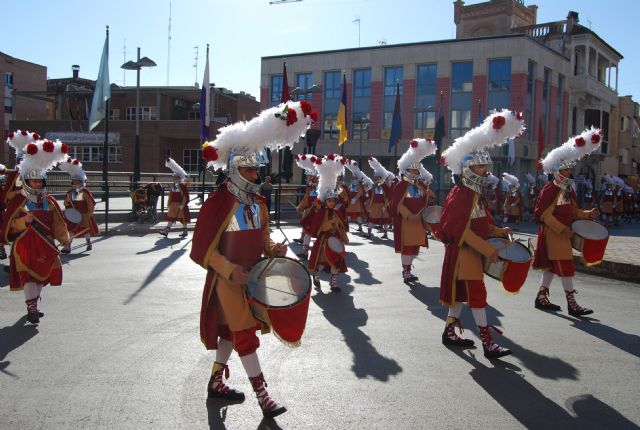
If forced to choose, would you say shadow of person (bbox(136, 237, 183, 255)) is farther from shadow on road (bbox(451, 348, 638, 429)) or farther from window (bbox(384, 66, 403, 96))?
window (bbox(384, 66, 403, 96))

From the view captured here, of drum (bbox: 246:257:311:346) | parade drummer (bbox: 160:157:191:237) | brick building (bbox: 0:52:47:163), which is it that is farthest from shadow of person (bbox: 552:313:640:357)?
brick building (bbox: 0:52:47:163)

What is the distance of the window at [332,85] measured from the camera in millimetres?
48281

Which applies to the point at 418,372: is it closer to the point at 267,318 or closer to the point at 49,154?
the point at 267,318

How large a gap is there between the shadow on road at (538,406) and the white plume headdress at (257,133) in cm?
282

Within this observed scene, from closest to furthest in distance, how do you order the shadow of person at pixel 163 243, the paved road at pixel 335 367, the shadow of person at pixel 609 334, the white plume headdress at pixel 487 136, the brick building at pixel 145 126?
1. the paved road at pixel 335 367
2. the white plume headdress at pixel 487 136
3. the shadow of person at pixel 609 334
4. the shadow of person at pixel 163 243
5. the brick building at pixel 145 126

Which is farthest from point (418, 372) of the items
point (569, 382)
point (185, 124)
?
point (185, 124)

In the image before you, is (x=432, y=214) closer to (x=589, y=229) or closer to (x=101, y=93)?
(x=589, y=229)

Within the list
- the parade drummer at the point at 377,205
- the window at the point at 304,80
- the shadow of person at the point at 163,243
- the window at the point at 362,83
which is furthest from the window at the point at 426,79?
the shadow of person at the point at 163,243

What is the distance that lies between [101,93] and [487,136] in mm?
17224

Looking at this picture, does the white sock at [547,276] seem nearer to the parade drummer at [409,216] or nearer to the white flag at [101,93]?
the parade drummer at [409,216]

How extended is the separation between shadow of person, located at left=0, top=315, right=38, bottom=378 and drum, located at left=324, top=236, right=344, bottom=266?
4.37 meters

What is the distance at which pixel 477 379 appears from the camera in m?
5.56

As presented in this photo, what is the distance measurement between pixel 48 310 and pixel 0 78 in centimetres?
5408

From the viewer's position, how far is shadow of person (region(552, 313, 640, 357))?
6660mm
